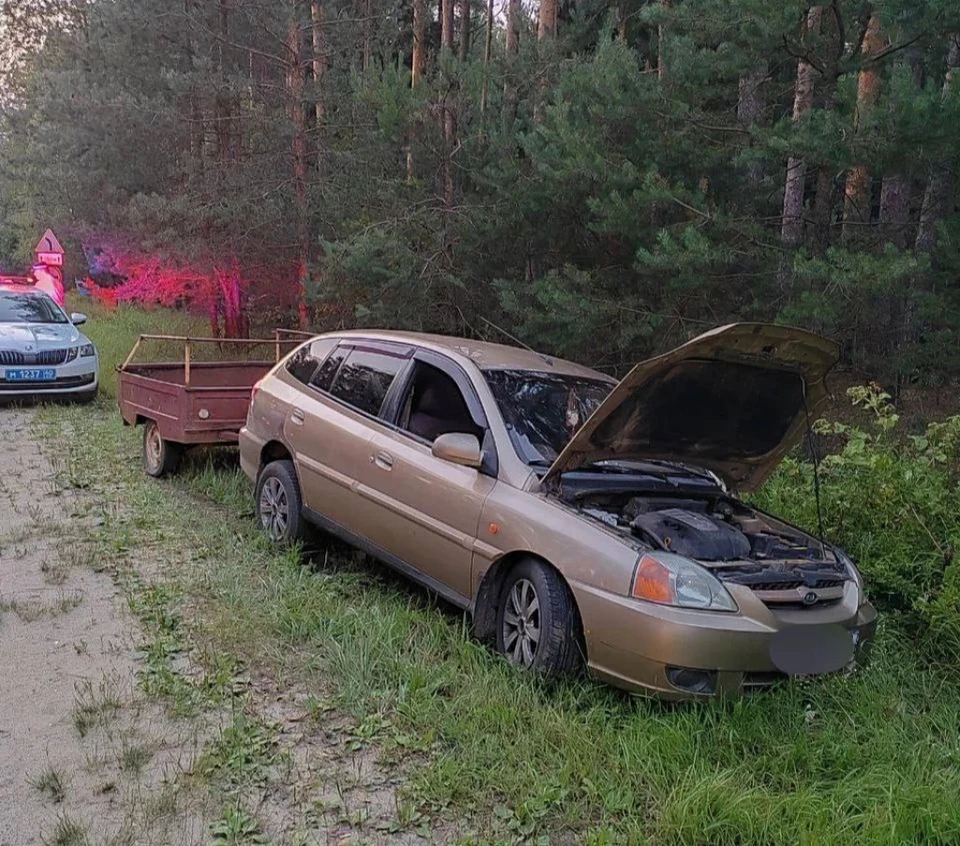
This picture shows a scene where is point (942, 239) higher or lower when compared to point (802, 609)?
higher

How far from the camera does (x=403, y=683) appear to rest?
12.0 feet

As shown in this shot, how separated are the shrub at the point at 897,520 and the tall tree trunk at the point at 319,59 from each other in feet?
36.5

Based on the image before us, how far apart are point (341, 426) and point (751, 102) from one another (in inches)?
313

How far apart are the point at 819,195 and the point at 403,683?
7614 mm

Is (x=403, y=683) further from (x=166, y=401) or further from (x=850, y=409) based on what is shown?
(x=850, y=409)

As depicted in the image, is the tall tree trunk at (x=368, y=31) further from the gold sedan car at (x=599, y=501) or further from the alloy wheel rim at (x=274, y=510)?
the gold sedan car at (x=599, y=501)

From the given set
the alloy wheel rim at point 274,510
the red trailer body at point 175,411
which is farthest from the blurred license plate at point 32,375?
the alloy wheel rim at point 274,510

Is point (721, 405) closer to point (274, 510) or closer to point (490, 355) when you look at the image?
point (490, 355)

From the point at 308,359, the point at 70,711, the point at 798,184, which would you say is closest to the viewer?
the point at 70,711

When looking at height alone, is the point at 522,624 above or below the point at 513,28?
below

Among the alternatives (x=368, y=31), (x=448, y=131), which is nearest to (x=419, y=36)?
(x=368, y=31)

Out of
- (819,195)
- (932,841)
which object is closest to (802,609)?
(932,841)

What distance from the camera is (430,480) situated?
14.2 ft

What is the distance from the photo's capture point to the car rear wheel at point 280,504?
537 centimetres
